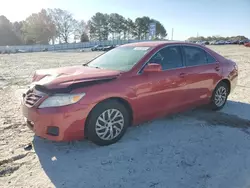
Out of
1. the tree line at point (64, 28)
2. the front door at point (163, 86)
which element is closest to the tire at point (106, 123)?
the front door at point (163, 86)

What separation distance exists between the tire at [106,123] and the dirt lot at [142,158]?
0.46 ft

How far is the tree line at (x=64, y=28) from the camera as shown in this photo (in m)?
78.9

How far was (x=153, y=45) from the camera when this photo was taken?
14.5 feet

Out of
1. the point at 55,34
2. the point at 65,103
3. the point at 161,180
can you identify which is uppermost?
the point at 55,34

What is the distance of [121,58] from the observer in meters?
4.44

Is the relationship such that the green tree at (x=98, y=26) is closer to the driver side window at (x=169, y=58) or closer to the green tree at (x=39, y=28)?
the green tree at (x=39, y=28)

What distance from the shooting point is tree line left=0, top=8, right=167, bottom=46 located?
259 ft

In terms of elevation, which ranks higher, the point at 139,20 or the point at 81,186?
the point at 139,20

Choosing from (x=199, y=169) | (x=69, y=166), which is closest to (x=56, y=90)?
Answer: (x=69, y=166)

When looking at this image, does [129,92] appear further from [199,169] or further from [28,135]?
[28,135]

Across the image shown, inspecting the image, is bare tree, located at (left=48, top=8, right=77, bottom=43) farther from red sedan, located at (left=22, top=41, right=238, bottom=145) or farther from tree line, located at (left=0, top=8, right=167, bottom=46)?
red sedan, located at (left=22, top=41, right=238, bottom=145)

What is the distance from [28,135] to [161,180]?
2388 millimetres

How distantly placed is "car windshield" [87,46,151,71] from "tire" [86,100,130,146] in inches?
28.0

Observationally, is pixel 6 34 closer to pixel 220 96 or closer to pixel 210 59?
pixel 210 59
